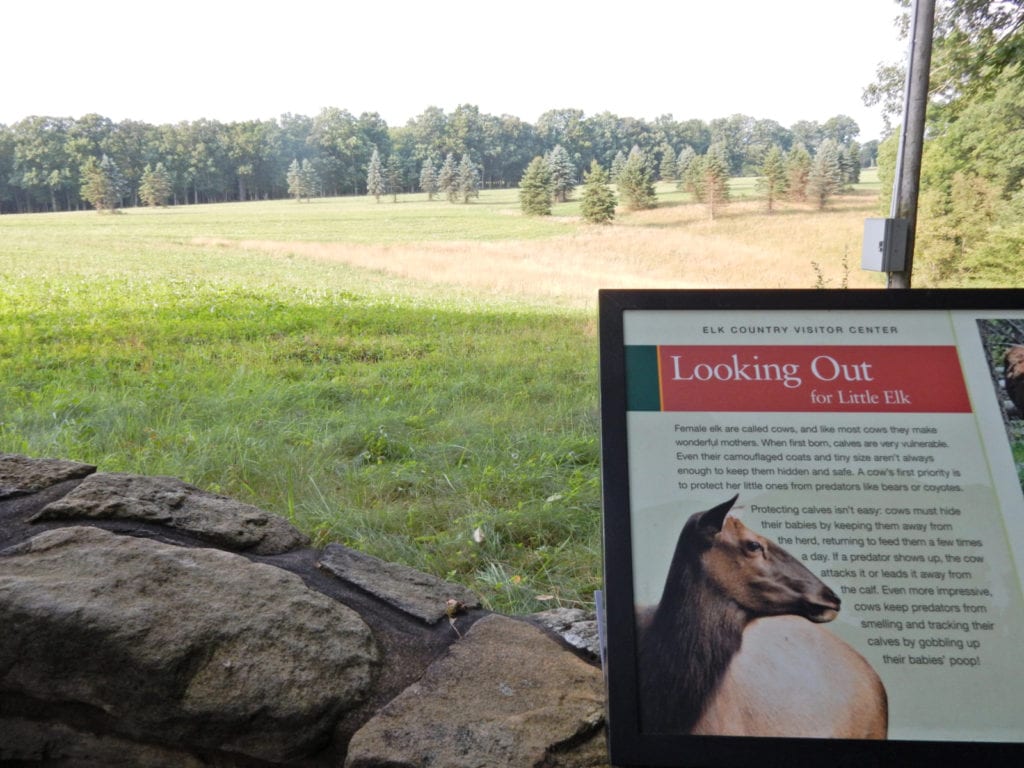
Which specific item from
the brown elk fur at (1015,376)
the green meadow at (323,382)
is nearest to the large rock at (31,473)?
the green meadow at (323,382)

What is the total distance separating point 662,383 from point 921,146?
3.22 m

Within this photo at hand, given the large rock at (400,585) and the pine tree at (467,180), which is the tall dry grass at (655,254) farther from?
the large rock at (400,585)

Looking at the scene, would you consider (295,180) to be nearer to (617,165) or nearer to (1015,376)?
(617,165)

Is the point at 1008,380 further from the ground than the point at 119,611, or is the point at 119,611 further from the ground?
the point at 1008,380

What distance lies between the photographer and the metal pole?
10.9 feet

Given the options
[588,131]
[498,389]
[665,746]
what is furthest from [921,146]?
[665,746]

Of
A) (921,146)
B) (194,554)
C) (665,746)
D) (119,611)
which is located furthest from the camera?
(921,146)

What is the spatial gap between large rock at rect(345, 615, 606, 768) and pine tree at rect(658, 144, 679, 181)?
3.76 meters

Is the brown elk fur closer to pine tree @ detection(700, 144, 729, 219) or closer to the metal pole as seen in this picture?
the metal pole

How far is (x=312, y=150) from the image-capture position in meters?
4.50

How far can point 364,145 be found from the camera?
4.54 meters

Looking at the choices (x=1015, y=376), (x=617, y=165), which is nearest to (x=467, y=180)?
(x=617, y=165)

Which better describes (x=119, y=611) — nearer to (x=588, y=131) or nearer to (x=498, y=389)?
(x=498, y=389)

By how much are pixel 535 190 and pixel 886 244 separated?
198 cm
